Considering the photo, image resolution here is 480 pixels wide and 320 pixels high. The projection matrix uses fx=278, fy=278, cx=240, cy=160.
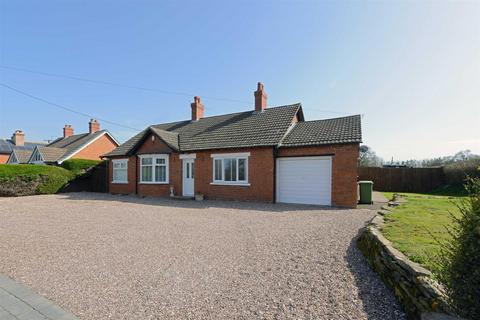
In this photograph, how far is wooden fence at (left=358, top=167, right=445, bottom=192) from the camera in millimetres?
22828

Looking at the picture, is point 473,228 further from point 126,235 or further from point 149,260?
point 126,235

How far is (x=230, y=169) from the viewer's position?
16062mm

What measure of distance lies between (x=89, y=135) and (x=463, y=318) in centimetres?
3586

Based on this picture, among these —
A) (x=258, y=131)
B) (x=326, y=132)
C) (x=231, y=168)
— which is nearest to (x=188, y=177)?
(x=231, y=168)

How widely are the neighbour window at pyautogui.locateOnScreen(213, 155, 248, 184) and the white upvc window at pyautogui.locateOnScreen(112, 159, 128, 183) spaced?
28.0 ft

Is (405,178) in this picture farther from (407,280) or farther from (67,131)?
(67,131)

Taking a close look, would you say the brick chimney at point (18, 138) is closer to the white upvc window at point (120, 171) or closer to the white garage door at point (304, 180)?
→ the white upvc window at point (120, 171)

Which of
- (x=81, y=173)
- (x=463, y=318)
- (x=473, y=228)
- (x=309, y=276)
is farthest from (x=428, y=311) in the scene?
(x=81, y=173)

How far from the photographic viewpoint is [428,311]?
316cm

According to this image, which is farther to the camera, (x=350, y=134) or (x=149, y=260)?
(x=350, y=134)

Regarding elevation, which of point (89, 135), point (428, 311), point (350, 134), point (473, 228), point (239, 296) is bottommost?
point (239, 296)

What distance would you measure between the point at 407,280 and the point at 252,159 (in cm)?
1161

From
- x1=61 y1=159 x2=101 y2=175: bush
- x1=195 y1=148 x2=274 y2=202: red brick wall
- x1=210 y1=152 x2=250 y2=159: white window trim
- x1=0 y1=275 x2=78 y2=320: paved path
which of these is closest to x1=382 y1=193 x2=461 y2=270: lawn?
x1=0 y1=275 x2=78 y2=320: paved path

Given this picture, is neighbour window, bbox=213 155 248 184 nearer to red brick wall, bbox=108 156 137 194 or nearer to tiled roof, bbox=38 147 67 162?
red brick wall, bbox=108 156 137 194
